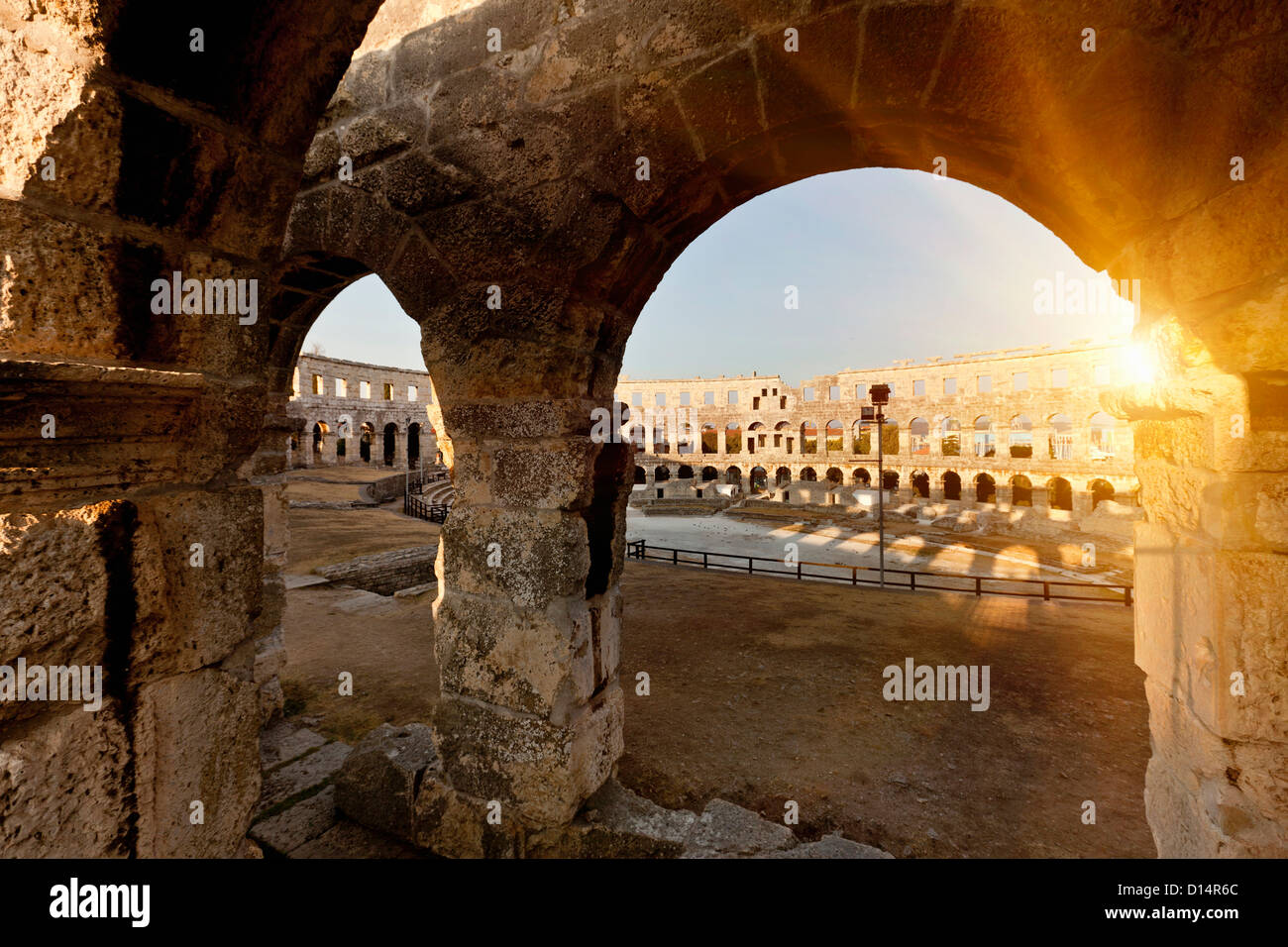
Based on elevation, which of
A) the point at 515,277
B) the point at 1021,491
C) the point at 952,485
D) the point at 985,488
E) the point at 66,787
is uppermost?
the point at 515,277

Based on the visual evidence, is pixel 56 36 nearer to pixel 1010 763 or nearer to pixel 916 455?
pixel 1010 763

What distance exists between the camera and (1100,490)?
88.0 ft

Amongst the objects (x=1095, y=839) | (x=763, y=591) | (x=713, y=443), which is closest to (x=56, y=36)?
(x=1095, y=839)

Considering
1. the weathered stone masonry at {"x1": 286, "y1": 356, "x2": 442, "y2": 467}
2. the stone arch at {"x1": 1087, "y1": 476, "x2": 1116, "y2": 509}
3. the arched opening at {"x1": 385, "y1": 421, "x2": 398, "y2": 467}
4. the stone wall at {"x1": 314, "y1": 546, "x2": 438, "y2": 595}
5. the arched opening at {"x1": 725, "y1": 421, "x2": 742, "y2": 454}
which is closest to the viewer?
the stone wall at {"x1": 314, "y1": 546, "x2": 438, "y2": 595}

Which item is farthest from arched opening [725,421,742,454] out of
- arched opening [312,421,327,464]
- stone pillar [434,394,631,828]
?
stone pillar [434,394,631,828]

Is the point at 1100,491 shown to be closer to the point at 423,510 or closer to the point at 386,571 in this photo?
the point at 423,510

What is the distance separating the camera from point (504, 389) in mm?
2930

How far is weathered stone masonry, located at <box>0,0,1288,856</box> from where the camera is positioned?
105 cm

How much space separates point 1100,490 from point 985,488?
6.66 m

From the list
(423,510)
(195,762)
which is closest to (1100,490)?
(423,510)

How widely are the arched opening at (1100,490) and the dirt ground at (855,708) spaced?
2276cm

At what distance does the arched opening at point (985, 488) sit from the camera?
107 ft

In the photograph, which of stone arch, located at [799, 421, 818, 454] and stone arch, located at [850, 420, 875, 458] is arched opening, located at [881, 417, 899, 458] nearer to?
stone arch, located at [850, 420, 875, 458]

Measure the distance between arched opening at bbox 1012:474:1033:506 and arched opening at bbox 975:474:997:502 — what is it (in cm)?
110
